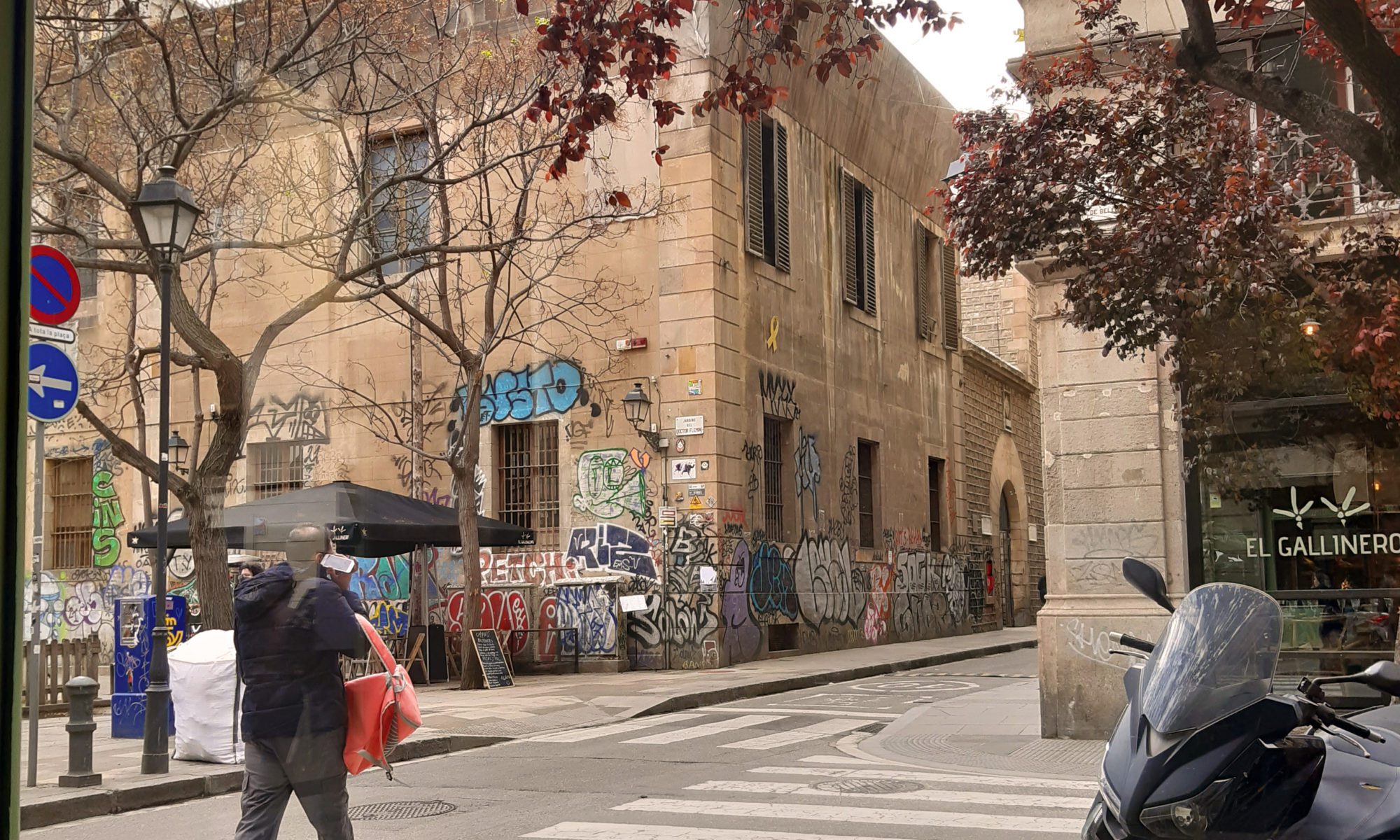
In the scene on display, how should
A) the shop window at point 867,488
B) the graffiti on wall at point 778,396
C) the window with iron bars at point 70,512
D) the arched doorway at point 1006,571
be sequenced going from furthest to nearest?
the arched doorway at point 1006,571 < the shop window at point 867,488 < the window with iron bars at point 70,512 < the graffiti on wall at point 778,396

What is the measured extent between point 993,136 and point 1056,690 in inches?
192

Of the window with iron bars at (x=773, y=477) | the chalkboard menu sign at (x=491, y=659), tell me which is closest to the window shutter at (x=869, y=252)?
the window with iron bars at (x=773, y=477)

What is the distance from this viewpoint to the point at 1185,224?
400 inches

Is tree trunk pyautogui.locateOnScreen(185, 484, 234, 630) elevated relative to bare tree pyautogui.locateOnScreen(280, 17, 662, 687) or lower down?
lower down

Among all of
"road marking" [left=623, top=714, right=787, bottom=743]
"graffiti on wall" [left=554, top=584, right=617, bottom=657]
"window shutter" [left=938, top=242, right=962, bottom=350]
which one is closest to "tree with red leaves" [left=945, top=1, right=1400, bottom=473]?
"road marking" [left=623, top=714, right=787, bottom=743]

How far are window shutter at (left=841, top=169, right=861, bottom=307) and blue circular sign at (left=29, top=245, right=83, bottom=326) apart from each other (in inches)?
A: 803

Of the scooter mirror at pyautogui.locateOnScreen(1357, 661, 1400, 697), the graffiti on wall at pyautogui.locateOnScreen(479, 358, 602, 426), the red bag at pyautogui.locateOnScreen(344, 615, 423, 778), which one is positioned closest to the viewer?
the scooter mirror at pyautogui.locateOnScreen(1357, 661, 1400, 697)

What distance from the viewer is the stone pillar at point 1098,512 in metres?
11.9

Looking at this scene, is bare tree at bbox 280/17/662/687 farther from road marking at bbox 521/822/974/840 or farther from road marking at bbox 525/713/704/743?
road marking at bbox 521/822/974/840

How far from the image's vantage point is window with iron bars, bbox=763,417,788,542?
79.8 feet

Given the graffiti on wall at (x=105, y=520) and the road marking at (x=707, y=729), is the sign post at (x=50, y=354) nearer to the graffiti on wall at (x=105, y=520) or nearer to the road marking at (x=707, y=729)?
the road marking at (x=707, y=729)

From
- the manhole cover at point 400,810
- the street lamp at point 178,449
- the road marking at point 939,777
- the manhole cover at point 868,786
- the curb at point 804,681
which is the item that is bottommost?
the curb at point 804,681

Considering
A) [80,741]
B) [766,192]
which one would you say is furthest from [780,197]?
[80,741]

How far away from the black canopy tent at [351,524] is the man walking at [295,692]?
11459 mm
